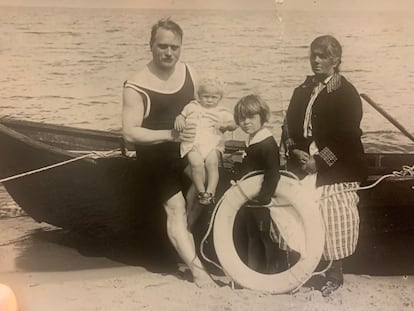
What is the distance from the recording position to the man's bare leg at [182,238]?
177 centimetres

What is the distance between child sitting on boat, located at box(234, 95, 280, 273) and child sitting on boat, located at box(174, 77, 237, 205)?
0.05 meters

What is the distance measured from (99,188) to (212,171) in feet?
1.07

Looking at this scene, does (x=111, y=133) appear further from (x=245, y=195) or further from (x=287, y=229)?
(x=287, y=229)

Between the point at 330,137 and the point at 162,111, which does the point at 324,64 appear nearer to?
the point at 330,137

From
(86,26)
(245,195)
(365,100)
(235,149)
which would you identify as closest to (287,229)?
(245,195)

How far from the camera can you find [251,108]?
5.77 feet

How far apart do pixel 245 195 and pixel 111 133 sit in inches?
16.4

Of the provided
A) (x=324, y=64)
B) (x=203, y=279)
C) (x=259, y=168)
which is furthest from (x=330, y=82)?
(x=203, y=279)

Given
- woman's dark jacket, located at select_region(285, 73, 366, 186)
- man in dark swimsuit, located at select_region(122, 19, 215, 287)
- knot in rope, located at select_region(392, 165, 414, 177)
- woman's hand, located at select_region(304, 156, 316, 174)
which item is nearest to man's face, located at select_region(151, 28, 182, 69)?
man in dark swimsuit, located at select_region(122, 19, 215, 287)

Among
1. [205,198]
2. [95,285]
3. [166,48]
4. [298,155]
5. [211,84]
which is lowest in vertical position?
[95,285]

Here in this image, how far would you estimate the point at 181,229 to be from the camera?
1.78 meters

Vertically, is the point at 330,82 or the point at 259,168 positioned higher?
the point at 330,82

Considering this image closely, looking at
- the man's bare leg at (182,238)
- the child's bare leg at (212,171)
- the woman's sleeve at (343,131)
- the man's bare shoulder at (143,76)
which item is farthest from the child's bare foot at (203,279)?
the man's bare shoulder at (143,76)

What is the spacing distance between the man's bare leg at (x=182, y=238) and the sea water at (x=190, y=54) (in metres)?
0.26
